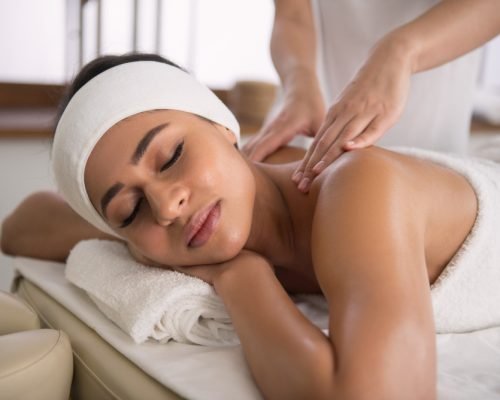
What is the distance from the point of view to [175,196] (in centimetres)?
102

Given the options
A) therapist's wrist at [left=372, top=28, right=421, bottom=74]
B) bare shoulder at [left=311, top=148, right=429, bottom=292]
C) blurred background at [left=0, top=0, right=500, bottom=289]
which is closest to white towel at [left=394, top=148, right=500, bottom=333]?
bare shoulder at [left=311, top=148, right=429, bottom=292]

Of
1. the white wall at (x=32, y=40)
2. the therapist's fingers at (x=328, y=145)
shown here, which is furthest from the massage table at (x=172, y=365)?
the white wall at (x=32, y=40)

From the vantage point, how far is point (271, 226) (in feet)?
4.04

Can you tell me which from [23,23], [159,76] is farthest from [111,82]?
[23,23]

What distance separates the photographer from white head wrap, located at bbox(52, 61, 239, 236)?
111 cm

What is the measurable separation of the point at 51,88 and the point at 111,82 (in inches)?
78.9

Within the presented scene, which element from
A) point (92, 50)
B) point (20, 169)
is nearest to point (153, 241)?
point (20, 169)

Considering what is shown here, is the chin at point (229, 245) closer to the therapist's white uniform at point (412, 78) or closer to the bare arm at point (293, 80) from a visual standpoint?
the bare arm at point (293, 80)

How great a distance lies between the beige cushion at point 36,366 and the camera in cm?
93

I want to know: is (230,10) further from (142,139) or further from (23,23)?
(142,139)

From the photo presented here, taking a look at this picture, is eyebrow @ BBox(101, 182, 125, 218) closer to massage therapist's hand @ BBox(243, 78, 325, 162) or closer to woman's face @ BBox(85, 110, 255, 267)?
woman's face @ BBox(85, 110, 255, 267)

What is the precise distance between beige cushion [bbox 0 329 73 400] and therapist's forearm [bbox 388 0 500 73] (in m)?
0.89

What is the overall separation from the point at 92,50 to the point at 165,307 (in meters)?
2.20

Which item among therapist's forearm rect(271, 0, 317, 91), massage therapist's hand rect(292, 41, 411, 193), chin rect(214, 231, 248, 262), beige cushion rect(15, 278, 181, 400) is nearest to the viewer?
beige cushion rect(15, 278, 181, 400)
